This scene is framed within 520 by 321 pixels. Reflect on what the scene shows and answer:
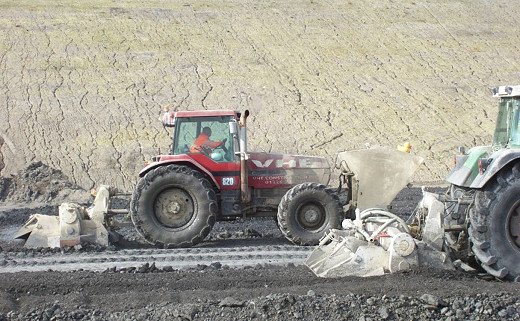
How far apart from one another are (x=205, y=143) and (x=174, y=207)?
1.15m

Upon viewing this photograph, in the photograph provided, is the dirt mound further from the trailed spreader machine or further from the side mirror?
the trailed spreader machine

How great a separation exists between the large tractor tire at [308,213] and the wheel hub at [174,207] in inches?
56.6

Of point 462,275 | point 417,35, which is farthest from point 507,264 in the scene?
point 417,35

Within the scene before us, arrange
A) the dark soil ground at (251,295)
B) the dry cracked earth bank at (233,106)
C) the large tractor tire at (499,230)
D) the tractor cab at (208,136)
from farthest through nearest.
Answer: the tractor cab at (208,136) → the large tractor tire at (499,230) → the dry cracked earth bank at (233,106) → the dark soil ground at (251,295)

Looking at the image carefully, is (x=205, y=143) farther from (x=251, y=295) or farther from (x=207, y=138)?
(x=251, y=295)

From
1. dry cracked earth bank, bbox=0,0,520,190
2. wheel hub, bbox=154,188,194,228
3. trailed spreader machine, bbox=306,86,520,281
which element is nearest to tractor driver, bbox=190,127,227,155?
wheel hub, bbox=154,188,194,228

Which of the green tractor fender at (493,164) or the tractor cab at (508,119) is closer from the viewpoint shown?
the green tractor fender at (493,164)

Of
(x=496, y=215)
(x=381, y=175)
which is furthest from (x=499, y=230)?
(x=381, y=175)

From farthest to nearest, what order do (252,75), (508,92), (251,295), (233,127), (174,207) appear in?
(252,75), (233,127), (174,207), (508,92), (251,295)

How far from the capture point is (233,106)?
24.0 m

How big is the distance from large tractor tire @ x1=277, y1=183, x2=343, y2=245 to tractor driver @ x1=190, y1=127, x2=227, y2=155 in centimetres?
141

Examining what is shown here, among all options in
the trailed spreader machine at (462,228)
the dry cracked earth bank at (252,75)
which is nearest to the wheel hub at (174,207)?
the trailed spreader machine at (462,228)

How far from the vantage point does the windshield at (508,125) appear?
821 centimetres

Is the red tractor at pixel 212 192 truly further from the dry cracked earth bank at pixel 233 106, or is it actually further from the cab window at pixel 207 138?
the dry cracked earth bank at pixel 233 106
